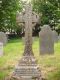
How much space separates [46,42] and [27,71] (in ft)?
21.6

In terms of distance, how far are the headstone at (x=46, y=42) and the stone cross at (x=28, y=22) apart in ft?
19.6

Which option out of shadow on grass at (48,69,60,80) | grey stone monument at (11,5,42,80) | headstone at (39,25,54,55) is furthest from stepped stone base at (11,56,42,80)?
headstone at (39,25,54,55)

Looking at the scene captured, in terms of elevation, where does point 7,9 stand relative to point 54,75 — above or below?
above

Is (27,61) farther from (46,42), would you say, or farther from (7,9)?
(7,9)

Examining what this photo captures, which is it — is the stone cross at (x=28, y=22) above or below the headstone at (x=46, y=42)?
above

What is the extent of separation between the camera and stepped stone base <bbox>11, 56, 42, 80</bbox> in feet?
36.1

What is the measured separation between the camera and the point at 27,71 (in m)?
11.1

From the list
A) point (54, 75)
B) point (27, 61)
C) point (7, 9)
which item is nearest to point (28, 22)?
point (27, 61)

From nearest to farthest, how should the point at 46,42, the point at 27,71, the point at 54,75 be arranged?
1. the point at 27,71
2. the point at 54,75
3. the point at 46,42

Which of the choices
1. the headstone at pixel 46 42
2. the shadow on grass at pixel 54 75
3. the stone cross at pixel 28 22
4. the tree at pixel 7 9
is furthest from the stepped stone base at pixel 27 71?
the headstone at pixel 46 42

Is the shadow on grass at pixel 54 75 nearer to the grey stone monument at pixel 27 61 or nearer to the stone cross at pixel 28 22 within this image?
the grey stone monument at pixel 27 61

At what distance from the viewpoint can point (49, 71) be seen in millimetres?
12195

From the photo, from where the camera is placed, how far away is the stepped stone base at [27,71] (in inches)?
434

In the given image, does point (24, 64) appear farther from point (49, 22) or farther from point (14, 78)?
point (49, 22)
